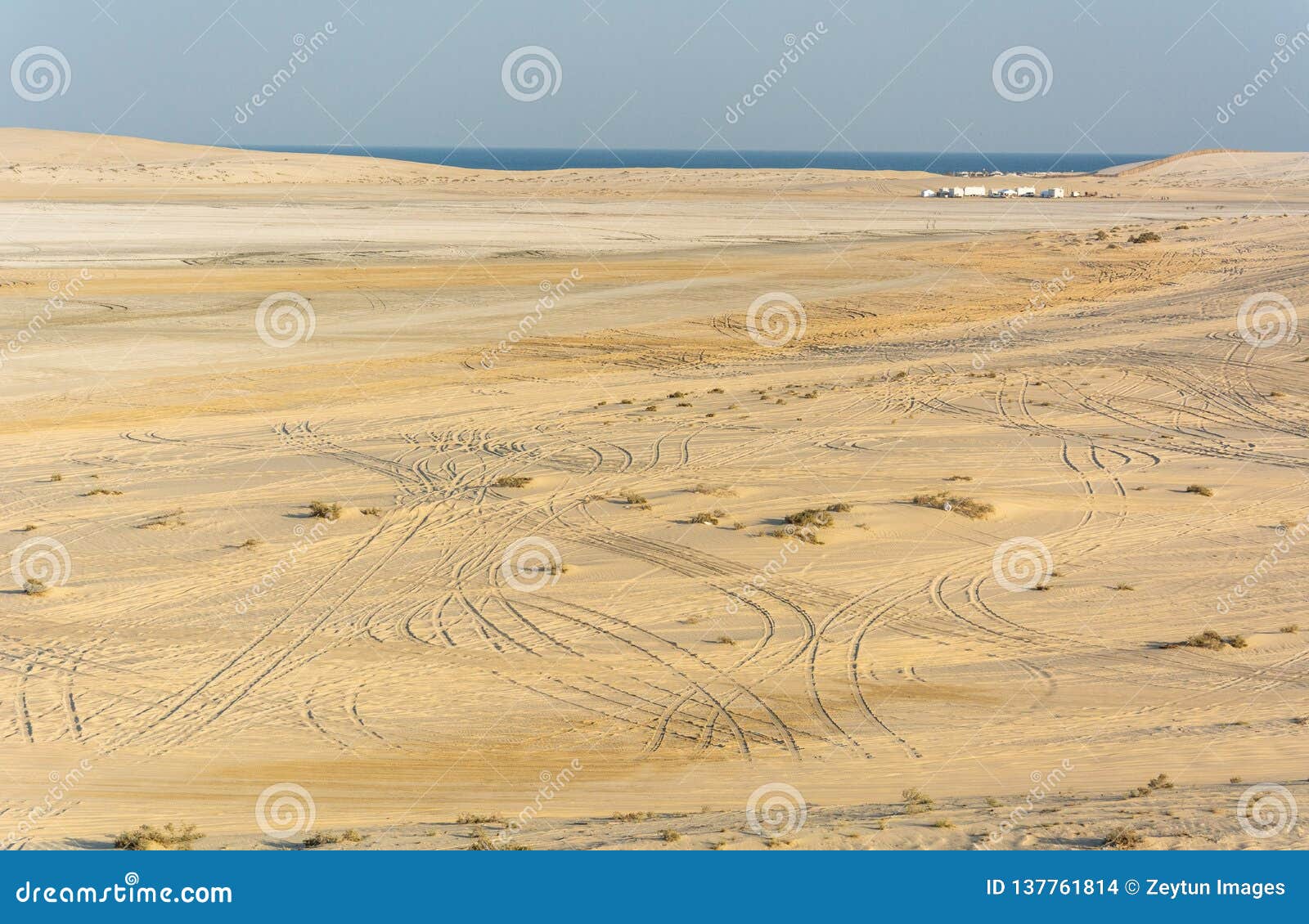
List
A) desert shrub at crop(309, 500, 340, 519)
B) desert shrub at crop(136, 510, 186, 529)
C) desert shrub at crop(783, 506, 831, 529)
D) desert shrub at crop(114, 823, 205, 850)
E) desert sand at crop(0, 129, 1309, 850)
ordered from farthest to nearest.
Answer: desert shrub at crop(309, 500, 340, 519) → desert shrub at crop(783, 506, 831, 529) → desert shrub at crop(136, 510, 186, 529) → desert sand at crop(0, 129, 1309, 850) → desert shrub at crop(114, 823, 205, 850)

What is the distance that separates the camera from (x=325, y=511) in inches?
717

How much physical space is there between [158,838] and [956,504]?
1348cm

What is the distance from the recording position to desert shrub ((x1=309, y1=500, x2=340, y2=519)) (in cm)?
1816

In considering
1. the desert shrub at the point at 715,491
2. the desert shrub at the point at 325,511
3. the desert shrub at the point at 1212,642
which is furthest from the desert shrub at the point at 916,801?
the desert shrub at the point at 325,511

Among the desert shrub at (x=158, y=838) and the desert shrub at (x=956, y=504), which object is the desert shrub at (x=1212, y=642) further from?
the desert shrub at (x=158, y=838)

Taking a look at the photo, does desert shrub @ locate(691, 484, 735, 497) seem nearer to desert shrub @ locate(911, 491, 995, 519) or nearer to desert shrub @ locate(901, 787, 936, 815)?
desert shrub @ locate(911, 491, 995, 519)

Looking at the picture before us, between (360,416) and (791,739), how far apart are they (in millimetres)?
16109

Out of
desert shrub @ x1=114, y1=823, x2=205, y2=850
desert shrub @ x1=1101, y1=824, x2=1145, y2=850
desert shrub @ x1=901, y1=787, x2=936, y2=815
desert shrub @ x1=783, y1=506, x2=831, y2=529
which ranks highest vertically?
desert shrub @ x1=783, y1=506, x2=831, y2=529

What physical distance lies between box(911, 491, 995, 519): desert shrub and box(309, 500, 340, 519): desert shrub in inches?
370

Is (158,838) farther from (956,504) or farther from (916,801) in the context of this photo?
(956,504)

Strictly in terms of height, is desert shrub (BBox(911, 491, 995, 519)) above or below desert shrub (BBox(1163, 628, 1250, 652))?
above

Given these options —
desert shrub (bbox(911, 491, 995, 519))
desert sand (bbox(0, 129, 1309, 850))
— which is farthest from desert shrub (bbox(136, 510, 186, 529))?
desert shrub (bbox(911, 491, 995, 519))

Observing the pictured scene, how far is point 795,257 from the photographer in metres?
50.5

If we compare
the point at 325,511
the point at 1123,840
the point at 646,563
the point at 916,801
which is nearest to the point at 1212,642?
the point at 916,801
